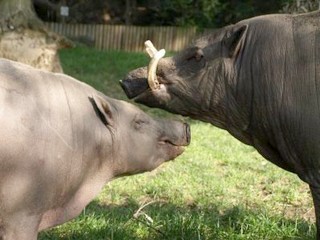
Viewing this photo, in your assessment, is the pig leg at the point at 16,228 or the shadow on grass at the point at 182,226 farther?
the shadow on grass at the point at 182,226

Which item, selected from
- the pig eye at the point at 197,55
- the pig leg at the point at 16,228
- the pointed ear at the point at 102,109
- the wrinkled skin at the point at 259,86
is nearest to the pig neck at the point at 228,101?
the wrinkled skin at the point at 259,86

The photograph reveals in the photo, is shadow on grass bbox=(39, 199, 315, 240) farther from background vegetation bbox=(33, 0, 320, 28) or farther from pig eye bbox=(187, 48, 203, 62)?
background vegetation bbox=(33, 0, 320, 28)

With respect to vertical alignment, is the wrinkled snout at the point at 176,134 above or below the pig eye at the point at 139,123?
below

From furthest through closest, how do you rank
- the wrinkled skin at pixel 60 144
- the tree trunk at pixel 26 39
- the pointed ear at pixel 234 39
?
the tree trunk at pixel 26 39
the pointed ear at pixel 234 39
the wrinkled skin at pixel 60 144

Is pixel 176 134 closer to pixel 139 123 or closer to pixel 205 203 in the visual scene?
pixel 139 123

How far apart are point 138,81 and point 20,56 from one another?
20.0 feet

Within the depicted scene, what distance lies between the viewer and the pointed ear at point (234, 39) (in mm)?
4383

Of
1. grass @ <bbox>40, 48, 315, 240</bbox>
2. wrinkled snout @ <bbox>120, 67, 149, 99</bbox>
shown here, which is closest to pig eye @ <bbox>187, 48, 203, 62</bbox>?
wrinkled snout @ <bbox>120, 67, 149, 99</bbox>

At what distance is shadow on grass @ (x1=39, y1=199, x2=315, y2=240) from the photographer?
5.39 m

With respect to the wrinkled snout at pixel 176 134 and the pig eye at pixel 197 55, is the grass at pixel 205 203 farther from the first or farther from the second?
the pig eye at pixel 197 55

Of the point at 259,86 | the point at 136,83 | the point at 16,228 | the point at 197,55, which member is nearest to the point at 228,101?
the point at 259,86

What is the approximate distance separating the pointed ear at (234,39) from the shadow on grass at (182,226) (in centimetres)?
159

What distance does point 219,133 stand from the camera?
10047mm

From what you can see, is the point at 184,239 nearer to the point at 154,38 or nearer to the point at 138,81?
the point at 138,81
